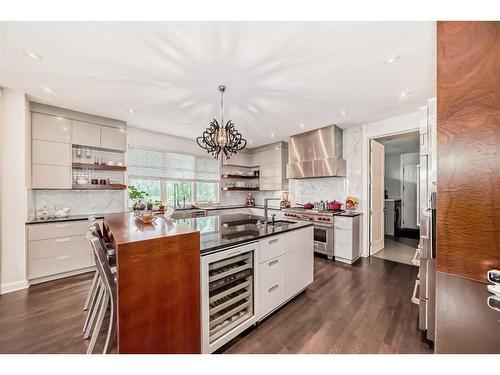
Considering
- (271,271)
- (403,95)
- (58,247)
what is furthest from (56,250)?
(403,95)

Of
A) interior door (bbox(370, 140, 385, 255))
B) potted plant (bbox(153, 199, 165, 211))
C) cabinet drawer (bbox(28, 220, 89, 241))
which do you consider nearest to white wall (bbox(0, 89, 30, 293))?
cabinet drawer (bbox(28, 220, 89, 241))

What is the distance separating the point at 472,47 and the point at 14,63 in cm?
389

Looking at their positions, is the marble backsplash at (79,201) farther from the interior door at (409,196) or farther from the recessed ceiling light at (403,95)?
the interior door at (409,196)

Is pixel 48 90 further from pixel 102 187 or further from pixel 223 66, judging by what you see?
pixel 223 66

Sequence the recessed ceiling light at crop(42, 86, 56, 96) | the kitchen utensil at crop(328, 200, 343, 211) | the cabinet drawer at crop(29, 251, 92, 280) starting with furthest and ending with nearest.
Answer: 1. the kitchen utensil at crop(328, 200, 343, 211)
2. the cabinet drawer at crop(29, 251, 92, 280)
3. the recessed ceiling light at crop(42, 86, 56, 96)

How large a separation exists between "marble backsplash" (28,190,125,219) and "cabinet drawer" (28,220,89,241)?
0.78ft

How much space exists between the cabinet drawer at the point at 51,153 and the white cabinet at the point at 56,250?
103cm

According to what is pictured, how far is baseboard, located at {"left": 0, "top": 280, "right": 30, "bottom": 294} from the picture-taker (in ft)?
8.53

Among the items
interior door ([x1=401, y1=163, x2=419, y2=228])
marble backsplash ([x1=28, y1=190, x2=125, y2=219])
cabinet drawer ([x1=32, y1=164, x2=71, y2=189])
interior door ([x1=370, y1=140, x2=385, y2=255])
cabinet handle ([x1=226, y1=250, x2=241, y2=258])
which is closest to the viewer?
cabinet handle ([x1=226, y1=250, x2=241, y2=258])

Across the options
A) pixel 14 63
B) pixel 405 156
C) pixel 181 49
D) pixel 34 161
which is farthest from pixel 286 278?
pixel 405 156

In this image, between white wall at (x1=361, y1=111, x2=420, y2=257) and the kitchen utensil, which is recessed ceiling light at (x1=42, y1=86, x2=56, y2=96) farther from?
white wall at (x1=361, y1=111, x2=420, y2=257)

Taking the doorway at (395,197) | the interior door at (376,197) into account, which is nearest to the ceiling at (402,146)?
the doorway at (395,197)

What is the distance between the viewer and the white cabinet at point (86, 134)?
3412 millimetres

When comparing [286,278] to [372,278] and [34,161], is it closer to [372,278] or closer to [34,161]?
[372,278]
